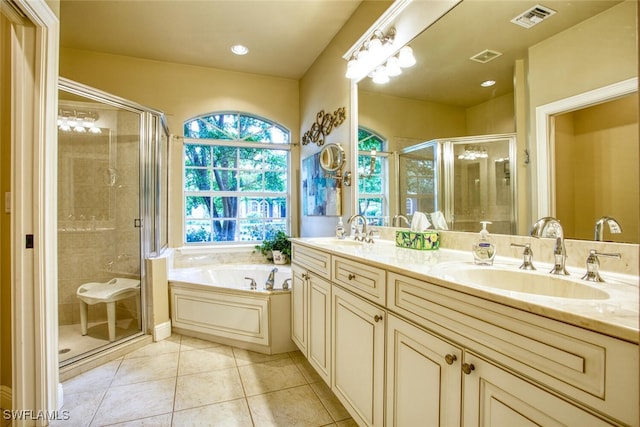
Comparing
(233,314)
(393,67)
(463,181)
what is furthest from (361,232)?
(233,314)

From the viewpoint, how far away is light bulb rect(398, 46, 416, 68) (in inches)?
70.0

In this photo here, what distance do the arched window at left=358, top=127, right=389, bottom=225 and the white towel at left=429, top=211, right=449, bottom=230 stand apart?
442mm

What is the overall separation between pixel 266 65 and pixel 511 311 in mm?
3378

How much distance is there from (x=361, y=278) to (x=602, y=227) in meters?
0.85

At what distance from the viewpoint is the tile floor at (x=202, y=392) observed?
1.60 metres

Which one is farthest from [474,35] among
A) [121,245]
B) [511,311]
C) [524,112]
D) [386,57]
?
[121,245]

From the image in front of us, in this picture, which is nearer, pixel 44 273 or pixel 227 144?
pixel 44 273

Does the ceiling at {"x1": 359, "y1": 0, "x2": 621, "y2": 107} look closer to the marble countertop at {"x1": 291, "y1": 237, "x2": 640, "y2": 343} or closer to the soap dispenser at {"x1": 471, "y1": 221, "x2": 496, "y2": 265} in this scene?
the soap dispenser at {"x1": 471, "y1": 221, "x2": 496, "y2": 265}

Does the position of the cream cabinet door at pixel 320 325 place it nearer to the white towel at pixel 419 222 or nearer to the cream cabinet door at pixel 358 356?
the cream cabinet door at pixel 358 356

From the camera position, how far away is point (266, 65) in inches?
130

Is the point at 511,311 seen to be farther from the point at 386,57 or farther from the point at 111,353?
the point at 111,353

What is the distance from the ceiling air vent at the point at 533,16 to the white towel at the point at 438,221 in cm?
89

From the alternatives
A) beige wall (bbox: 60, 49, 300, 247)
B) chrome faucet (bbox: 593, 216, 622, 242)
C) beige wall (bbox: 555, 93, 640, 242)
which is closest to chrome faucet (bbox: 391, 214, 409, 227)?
beige wall (bbox: 555, 93, 640, 242)
